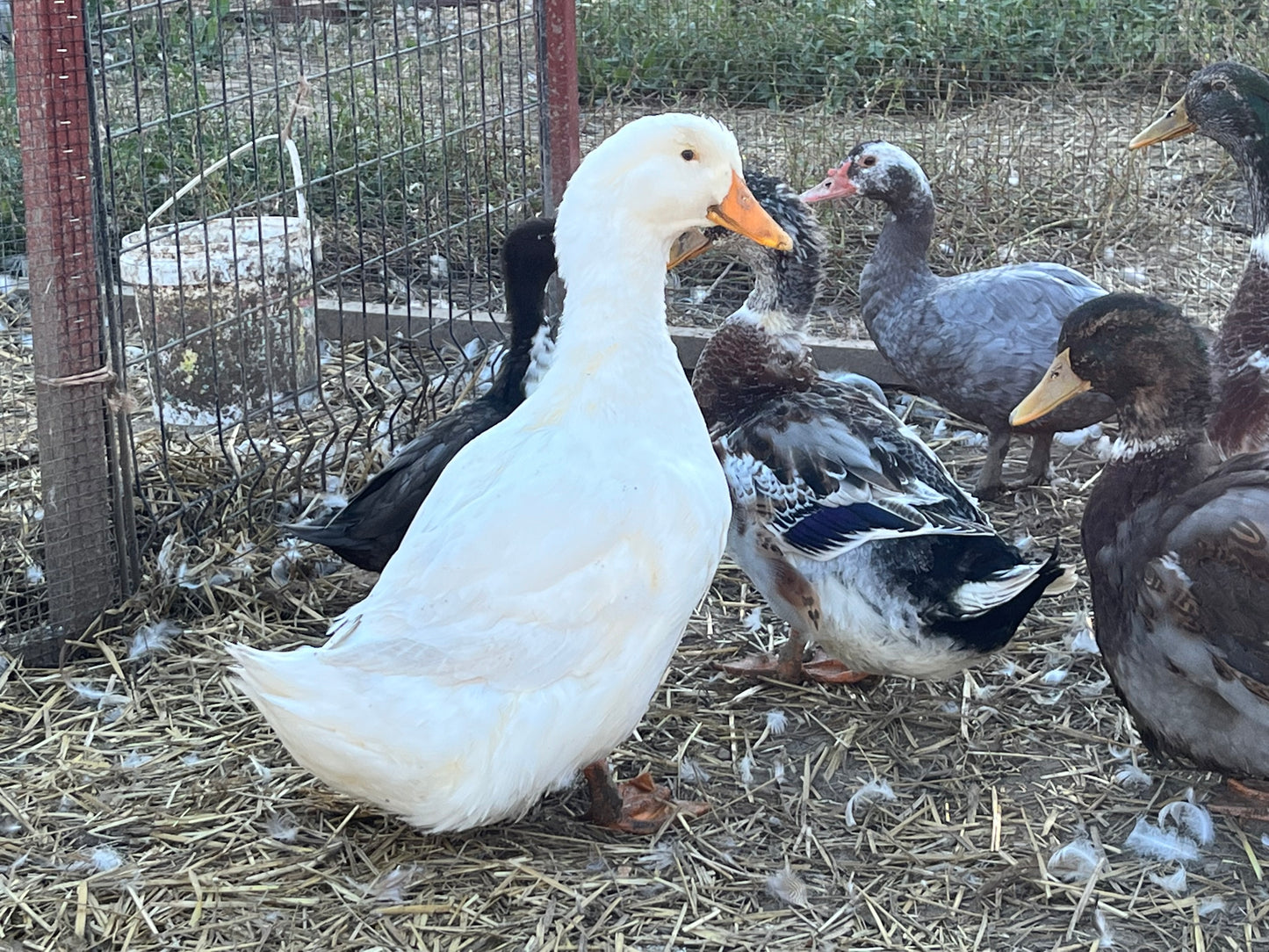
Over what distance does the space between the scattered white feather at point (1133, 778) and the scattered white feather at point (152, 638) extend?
228cm

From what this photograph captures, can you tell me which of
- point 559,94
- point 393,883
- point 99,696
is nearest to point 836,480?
point 393,883

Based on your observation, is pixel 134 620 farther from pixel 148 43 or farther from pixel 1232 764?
pixel 148 43

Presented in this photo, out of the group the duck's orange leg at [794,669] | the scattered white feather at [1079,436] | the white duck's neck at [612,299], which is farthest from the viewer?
the scattered white feather at [1079,436]

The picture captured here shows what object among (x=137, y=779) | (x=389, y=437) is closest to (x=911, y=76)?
(x=389, y=437)

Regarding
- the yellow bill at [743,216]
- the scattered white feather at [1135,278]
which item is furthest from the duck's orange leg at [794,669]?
the scattered white feather at [1135,278]

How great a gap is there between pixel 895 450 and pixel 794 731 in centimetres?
70

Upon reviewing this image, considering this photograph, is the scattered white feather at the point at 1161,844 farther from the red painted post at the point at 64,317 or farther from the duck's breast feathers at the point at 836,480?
the red painted post at the point at 64,317

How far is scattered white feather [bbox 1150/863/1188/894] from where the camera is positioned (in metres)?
2.86

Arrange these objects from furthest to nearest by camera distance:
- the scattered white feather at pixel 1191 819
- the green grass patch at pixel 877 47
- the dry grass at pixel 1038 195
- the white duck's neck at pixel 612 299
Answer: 1. the green grass patch at pixel 877 47
2. the dry grass at pixel 1038 195
3. the scattered white feather at pixel 1191 819
4. the white duck's neck at pixel 612 299

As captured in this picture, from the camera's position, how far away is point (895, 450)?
11.4 ft

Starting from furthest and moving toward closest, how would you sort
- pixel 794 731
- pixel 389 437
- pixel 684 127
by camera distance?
pixel 389 437 < pixel 794 731 < pixel 684 127

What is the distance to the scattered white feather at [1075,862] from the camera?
9.54ft

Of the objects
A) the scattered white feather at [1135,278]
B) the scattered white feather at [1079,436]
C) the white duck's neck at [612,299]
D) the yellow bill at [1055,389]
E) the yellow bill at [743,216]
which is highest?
the yellow bill at [743,216]

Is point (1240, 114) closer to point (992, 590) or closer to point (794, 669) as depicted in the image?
point (992, 590)
